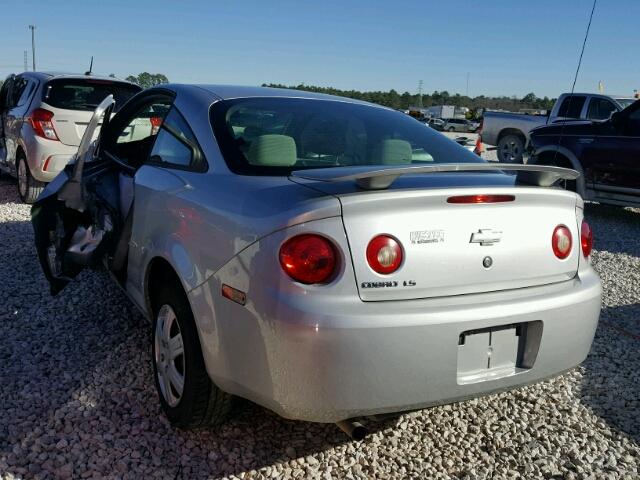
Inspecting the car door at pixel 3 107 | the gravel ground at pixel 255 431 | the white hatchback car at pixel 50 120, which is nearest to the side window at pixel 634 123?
the gravel ground at pixel 255 431

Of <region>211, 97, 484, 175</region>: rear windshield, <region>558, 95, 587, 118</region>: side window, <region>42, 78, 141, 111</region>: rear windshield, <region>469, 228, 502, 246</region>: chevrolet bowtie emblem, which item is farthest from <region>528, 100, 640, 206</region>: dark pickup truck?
<region>469, 228, 502, 246</region>: chevrolet bowtie emblem

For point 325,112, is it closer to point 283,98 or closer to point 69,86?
point 283,98

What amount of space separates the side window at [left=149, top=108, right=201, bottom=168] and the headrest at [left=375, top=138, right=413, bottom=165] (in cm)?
87

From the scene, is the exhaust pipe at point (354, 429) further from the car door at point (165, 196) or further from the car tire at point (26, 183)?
the car tire at point (26, 183)

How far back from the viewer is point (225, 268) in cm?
232

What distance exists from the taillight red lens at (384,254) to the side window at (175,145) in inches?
41.7

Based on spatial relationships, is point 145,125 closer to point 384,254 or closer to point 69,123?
point 69,123

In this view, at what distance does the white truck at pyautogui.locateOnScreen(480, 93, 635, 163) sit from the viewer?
14.0 m

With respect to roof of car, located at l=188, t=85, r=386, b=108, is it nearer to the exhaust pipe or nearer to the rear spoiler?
the rear spoiler

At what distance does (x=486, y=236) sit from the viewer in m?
2.31

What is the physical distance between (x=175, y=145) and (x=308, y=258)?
1324 mm

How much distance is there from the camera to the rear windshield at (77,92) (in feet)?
24.4

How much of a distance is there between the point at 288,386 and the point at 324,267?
429 mm

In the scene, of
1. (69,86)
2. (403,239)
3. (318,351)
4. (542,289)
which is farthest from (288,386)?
(69,86)
